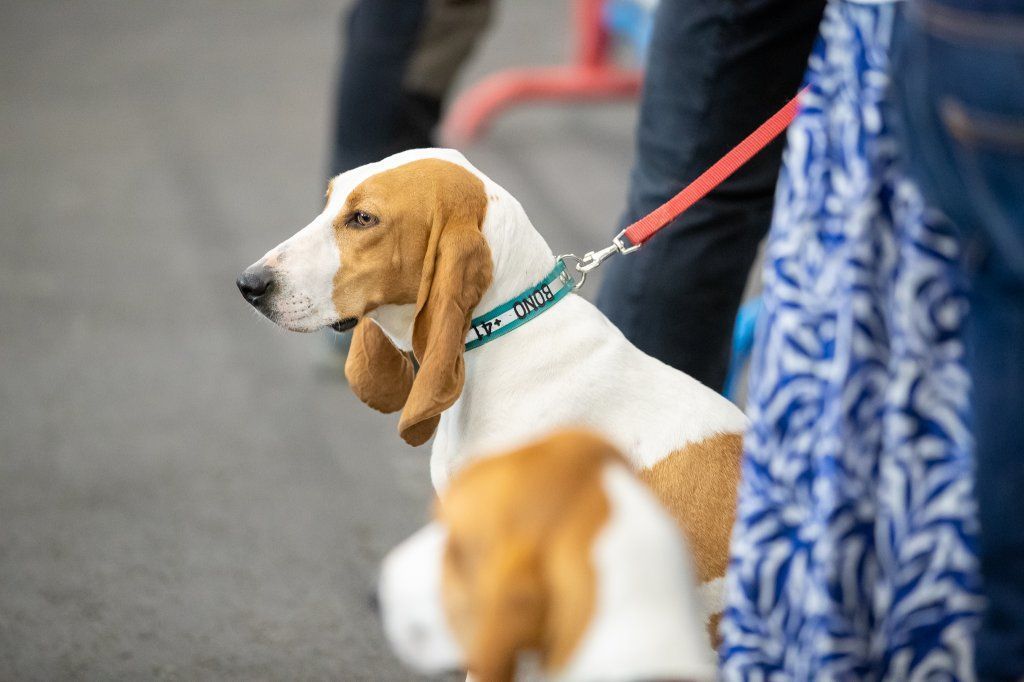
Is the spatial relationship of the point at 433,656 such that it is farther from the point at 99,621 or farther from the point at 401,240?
the point at 99,621

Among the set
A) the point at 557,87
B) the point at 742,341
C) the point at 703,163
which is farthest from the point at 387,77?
the point at 557,87

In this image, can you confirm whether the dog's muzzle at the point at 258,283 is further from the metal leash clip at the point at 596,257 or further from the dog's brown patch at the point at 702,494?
the dog's brown patch at the point at 702,494

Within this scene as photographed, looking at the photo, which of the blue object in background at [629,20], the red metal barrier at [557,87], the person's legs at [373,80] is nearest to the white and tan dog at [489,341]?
the person's legs at [373,80]

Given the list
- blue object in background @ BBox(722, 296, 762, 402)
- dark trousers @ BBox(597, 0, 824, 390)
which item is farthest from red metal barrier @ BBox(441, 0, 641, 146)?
dark trousers @ BBox(597, 0, 824, 390)

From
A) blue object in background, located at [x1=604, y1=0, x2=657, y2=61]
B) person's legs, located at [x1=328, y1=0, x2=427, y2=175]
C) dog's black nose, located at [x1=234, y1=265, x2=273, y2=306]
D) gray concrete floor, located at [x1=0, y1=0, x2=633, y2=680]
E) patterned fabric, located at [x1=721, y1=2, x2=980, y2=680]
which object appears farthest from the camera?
blue object in background, located at [x1=604, y1=0, x2=657, y2=61]

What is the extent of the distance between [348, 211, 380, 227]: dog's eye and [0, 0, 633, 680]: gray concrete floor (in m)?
0.80

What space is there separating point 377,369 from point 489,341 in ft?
0.72

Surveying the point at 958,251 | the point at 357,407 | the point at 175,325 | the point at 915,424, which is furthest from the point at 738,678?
the point at 175,325

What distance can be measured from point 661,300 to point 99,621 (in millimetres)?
1155

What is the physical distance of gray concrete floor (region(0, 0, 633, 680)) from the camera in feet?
7.18

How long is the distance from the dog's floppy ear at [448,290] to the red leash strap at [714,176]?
→ 26cm

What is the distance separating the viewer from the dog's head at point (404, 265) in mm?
1581

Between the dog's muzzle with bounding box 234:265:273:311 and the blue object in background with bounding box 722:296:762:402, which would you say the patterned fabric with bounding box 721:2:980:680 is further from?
the blue object in background with bounding box 722:296:762:402

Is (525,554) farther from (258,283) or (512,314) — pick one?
(258,283)
